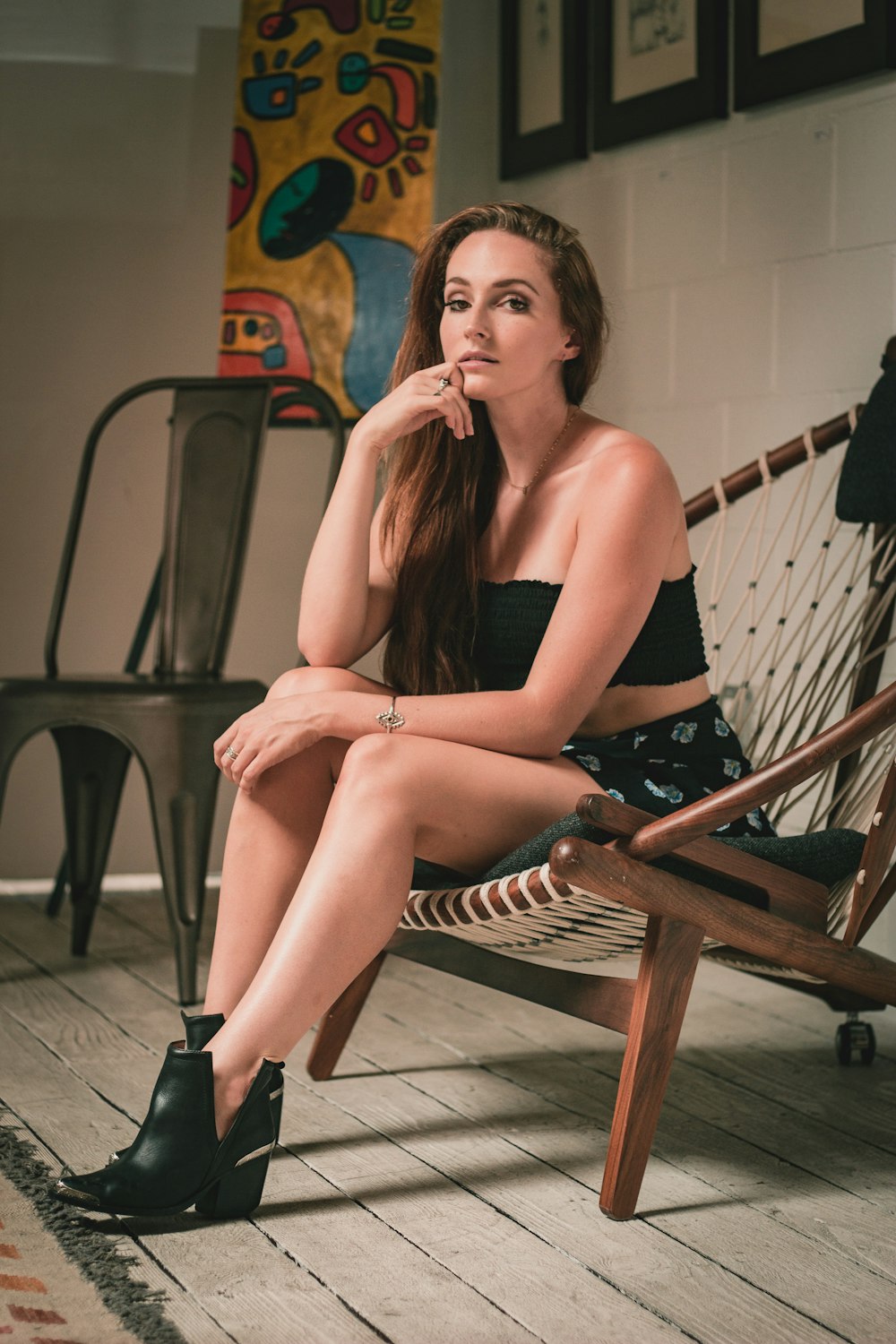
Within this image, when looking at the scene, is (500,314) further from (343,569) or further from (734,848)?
(734,848)

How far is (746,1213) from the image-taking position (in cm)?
178

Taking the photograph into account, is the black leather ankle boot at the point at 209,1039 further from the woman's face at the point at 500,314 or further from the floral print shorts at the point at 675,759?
the woman's face at the point at 500,314

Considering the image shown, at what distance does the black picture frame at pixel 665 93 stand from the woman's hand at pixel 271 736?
1803 mm

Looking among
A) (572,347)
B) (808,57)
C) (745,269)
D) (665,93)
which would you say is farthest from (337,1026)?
(665,93)

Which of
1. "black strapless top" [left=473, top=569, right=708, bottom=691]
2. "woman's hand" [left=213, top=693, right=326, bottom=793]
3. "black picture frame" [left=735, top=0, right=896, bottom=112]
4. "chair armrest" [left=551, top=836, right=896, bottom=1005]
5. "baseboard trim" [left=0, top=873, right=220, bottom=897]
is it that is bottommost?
"baseboard trim" [left=0, top=873, right=220, bottom=897]

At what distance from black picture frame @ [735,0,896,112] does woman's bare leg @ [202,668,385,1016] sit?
1638 millimetres

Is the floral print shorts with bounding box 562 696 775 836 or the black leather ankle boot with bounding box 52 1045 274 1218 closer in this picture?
the black leather ankle boot with bounding box 52 1045 274 1218

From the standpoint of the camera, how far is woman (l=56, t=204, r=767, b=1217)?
167 cm

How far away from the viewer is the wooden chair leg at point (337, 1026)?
2.23 m

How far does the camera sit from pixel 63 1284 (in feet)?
5.03

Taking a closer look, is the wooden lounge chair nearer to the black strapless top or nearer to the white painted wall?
the black strapless top

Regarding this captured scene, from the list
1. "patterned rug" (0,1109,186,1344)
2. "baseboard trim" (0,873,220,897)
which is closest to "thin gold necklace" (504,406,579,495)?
"patterned rug" (0,1109,186,1344)

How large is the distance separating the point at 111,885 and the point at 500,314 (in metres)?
2.10

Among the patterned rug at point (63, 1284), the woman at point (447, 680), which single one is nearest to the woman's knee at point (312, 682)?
the woman at point (447, 680)
